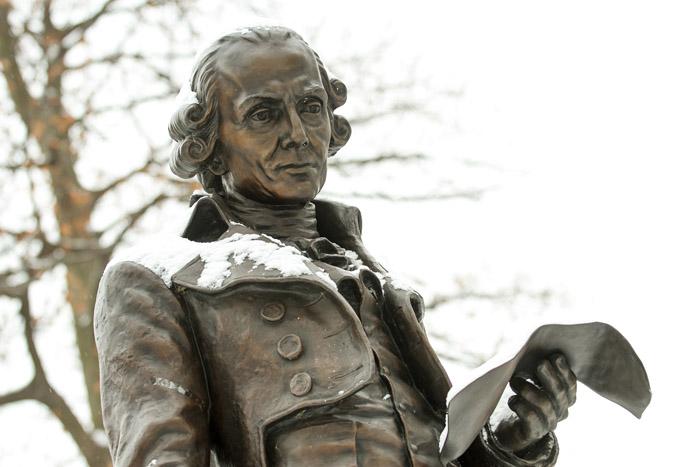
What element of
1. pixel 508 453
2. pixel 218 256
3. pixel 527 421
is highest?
pixel 218 256

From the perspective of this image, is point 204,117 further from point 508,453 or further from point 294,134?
point 508,453

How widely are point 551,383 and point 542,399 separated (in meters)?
0.06

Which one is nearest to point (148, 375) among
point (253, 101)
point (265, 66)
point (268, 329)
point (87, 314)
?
point (268, 329)

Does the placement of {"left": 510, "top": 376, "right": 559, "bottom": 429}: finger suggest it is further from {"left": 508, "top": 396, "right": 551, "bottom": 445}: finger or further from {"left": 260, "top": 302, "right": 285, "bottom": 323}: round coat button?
{"left": 260, "top": 302, "right": 285, "bottom": 323}: round coat button

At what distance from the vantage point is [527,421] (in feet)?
11.0

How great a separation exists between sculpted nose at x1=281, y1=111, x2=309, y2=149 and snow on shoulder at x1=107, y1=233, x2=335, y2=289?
0.82 feet

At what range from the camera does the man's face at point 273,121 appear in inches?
142

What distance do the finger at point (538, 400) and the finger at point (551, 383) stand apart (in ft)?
0.05

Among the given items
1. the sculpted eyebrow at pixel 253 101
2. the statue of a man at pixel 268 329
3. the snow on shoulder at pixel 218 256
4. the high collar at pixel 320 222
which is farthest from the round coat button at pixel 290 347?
the sculpted eyebrow at pixel 253 101

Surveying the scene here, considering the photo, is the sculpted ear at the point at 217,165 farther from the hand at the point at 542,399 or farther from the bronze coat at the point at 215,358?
the hand at the point at 542,399

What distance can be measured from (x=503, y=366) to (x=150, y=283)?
2.95 feet

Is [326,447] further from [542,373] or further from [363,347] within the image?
[542,373]

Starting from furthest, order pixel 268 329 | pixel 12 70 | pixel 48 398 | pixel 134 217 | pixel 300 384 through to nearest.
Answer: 1. pixel 12 70
2. pixel 134 217
3. pixel 48 398
4. pixel 268 329
5. pixel 300 384

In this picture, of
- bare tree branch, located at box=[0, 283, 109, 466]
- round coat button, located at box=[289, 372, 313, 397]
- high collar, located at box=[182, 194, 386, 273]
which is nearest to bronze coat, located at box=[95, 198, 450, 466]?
round coat button, located at box=[289, 372, 313, 397]
